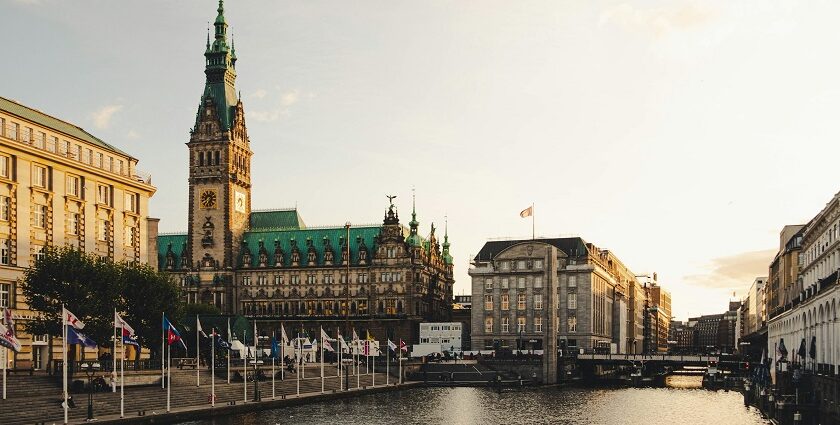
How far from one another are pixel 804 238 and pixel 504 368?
247 ft

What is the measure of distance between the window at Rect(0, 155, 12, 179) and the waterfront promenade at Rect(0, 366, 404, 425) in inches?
914

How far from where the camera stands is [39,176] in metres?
108

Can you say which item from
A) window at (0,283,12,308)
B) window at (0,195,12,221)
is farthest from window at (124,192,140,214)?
window at (0,283,12,308)

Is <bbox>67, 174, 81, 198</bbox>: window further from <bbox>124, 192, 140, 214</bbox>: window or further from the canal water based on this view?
the canal water

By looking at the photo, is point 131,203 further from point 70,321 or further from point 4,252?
point 70,321

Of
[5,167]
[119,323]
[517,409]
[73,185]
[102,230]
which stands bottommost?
[517,409]

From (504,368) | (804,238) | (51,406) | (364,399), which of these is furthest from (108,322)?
(504,368)

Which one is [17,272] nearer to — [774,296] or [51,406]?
[51,406]

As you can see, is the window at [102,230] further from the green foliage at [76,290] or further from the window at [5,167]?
the window at [5,167]

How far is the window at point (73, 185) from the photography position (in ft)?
370

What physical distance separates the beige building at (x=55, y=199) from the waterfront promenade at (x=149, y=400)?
13700 millimetres

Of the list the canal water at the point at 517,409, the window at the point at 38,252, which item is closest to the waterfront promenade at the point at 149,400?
the canal water at the point at 517,409

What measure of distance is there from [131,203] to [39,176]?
19536mm

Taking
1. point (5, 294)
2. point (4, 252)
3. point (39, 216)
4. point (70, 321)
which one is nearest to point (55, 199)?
point (39, 216)
